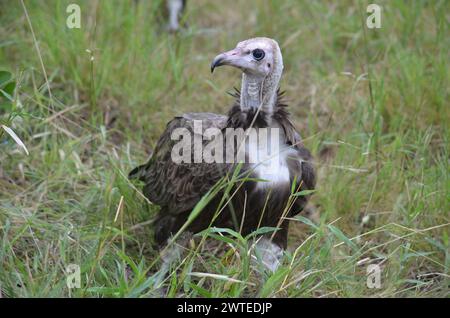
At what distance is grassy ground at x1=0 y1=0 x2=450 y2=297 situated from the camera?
292 cm

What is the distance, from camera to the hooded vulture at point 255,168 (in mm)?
2994

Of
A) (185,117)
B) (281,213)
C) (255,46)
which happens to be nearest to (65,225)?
(185,117)

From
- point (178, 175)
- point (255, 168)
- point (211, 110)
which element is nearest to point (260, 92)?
point (255, 168)

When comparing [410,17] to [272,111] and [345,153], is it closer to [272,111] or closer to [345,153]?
[345,153]

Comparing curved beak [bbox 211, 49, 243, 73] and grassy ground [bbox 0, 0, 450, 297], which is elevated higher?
curved beak [bbox 211, 49, 243, 73]

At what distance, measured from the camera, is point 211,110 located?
445 cm

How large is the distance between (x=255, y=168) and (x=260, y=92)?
1.24 ft

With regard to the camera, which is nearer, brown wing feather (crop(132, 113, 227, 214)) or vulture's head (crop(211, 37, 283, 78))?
vulture's head (crop(211, 37, 283, 78))

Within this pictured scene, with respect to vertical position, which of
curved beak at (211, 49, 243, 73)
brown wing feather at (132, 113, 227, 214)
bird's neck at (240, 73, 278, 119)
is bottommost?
brown wing feather at (132, 113, 227, 214)

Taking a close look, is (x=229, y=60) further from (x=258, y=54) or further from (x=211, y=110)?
(x=211, y=110)

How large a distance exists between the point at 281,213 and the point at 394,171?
3.19ft

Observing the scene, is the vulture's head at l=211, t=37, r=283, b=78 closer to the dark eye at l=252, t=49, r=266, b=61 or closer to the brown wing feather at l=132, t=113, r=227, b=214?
the dark eye at l=252, t=49, r=266, b=61

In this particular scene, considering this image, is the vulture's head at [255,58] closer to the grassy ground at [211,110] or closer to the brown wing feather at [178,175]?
the brown wing feather at [178,175]

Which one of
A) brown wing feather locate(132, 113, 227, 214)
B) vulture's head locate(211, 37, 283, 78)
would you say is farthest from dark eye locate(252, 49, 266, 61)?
brown wing feather locate(132, 113, 227, 214)
